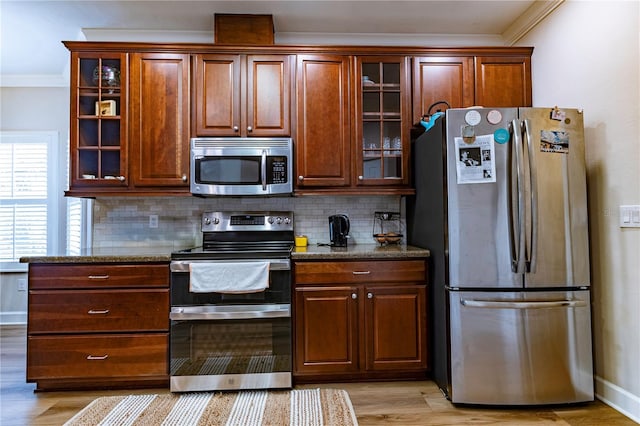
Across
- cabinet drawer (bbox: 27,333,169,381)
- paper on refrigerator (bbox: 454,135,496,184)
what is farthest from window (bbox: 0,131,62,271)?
paper on refrigerator (bbox: 454,135,496,184)

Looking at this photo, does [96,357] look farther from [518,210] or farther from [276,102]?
[518,210]

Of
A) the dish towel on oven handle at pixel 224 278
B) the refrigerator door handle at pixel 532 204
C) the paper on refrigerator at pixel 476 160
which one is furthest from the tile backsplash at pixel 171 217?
the refrigerator door handle at pixel 532 204

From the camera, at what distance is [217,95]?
2.69 metres

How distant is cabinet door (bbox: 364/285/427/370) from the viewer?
2383 mm

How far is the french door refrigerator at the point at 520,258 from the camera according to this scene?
2057 mm

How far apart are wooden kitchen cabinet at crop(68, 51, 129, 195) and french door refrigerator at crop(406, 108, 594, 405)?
2324 mm

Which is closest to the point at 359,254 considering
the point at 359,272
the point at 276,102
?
the point at 359,272

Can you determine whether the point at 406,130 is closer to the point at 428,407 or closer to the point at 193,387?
the point at 428,407

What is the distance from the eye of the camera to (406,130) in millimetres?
2764

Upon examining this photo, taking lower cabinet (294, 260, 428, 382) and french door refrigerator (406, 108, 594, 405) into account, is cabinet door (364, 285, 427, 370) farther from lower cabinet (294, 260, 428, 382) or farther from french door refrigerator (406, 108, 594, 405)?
french door refrigerator (406, 108, 594, 405)

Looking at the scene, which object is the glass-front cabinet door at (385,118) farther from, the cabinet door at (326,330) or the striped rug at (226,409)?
the striped rug at (226,409)

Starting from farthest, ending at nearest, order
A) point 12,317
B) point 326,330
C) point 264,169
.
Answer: point 12,317
point 264,169
point 326,330

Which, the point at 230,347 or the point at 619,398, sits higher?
the point at 230,347

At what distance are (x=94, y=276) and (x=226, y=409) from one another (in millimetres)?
1162
